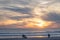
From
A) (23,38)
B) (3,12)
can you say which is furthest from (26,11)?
(23,38)

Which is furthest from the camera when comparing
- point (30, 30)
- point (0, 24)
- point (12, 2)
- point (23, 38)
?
point (12, 2)

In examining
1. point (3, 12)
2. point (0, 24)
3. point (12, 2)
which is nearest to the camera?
point (0, 24)

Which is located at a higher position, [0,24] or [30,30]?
[0,24]

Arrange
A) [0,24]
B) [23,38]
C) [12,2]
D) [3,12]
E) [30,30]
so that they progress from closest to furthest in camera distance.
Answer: [23,38] → [30,30] → [0,24] → [3,12] → [12,2]

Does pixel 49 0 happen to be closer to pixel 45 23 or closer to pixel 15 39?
pixel 45 23

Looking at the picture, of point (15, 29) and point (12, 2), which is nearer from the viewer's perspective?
point (15, 29)

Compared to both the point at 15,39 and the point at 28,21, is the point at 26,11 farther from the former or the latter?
the point at 15,39

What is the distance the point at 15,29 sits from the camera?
415 cm

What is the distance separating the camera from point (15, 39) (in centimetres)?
381

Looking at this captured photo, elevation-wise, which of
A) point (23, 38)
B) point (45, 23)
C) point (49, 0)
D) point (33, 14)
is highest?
point (49, 0)

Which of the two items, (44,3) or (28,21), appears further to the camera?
(44,3)

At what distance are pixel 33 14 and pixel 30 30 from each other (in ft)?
2.72

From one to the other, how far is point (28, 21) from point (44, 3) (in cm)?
87

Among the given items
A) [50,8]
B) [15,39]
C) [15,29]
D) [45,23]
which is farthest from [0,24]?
[50,8]
